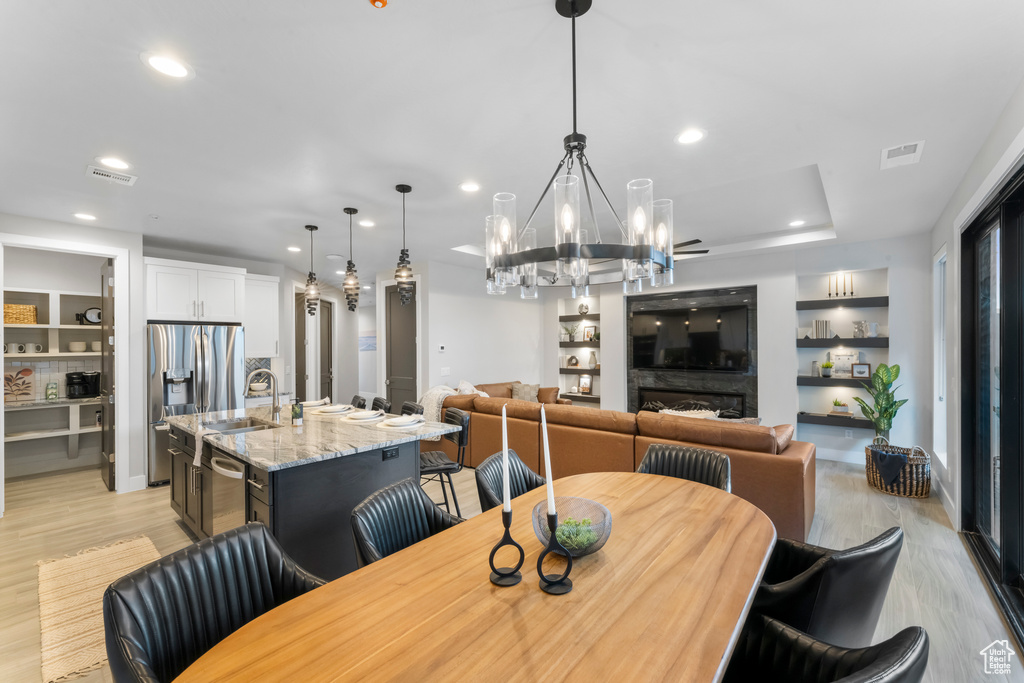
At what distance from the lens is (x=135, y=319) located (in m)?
4.60

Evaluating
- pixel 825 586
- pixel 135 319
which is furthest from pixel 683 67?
pixel 135 319

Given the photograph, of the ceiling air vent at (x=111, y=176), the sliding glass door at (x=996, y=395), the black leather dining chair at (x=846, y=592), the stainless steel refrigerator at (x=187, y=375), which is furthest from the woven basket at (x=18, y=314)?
the sliding glass door at (x=996, y=395)

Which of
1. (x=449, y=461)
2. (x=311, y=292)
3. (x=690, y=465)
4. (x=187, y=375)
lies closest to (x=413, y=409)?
(x=449, y=461)

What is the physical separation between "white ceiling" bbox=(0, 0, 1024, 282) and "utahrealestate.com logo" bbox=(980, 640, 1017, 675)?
8.46 feet

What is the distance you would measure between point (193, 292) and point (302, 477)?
12.7 feet

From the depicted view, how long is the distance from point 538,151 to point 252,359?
5.15 m

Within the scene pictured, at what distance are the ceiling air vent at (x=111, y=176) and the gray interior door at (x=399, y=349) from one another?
3.54 meters

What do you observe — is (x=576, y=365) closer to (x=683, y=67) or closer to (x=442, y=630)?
(x=683, y=67)

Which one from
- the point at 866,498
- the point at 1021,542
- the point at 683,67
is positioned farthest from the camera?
the point at 866,498

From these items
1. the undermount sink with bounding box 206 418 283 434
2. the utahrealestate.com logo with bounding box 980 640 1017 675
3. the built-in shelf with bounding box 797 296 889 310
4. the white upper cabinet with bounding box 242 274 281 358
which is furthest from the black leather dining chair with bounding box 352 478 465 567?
the built-in shelf with bounding box 797 296 889 310

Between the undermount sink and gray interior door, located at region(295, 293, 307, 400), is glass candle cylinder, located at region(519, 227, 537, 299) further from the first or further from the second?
gray interior door, located at region(295, 293, 307, 400)

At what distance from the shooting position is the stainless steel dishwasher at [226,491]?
8.26 feet

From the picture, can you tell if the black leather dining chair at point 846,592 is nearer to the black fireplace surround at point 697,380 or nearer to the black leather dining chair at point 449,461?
Result: the black leather dining chair at point 449,461

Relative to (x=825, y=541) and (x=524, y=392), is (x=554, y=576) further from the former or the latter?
(x=524, y=392)
